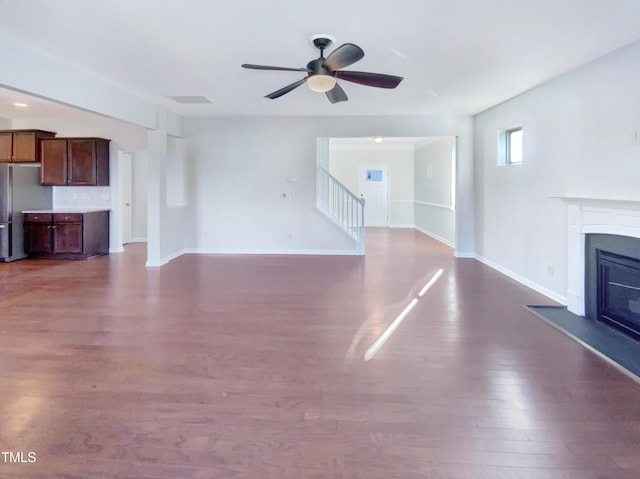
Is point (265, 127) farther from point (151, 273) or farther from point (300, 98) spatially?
point (151, 273)

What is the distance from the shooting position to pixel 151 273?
239 inches

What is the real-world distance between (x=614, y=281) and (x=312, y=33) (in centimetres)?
349

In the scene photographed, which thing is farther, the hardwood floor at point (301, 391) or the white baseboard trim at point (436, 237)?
the white baseboard trim at point (436, 237)

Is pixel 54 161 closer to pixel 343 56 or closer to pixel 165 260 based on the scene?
pixel 165 260

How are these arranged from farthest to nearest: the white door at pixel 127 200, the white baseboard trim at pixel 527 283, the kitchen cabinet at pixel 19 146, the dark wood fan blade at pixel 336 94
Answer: the white door at pixel 127 200 < the kitchen cabinet at pixel 19 146 < the white baseboard trim at pixel 527 283 < the dark wood fan blade at pixel 336 94

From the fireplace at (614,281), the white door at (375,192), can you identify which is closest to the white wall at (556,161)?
the fireplace at (614,281)

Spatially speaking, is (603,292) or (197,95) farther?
(197,95)

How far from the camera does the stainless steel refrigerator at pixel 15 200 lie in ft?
22.5

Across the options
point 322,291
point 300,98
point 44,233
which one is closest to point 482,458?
point 322,291

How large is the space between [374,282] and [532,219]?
219cm

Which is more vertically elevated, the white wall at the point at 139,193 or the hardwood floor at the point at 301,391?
the white wall at the point at 139,193

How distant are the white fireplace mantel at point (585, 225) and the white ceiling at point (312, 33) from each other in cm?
141

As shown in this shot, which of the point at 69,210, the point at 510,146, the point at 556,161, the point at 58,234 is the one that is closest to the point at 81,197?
the point at 69,210

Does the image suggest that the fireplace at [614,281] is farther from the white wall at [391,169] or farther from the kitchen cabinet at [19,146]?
the white wall at [391,169]
